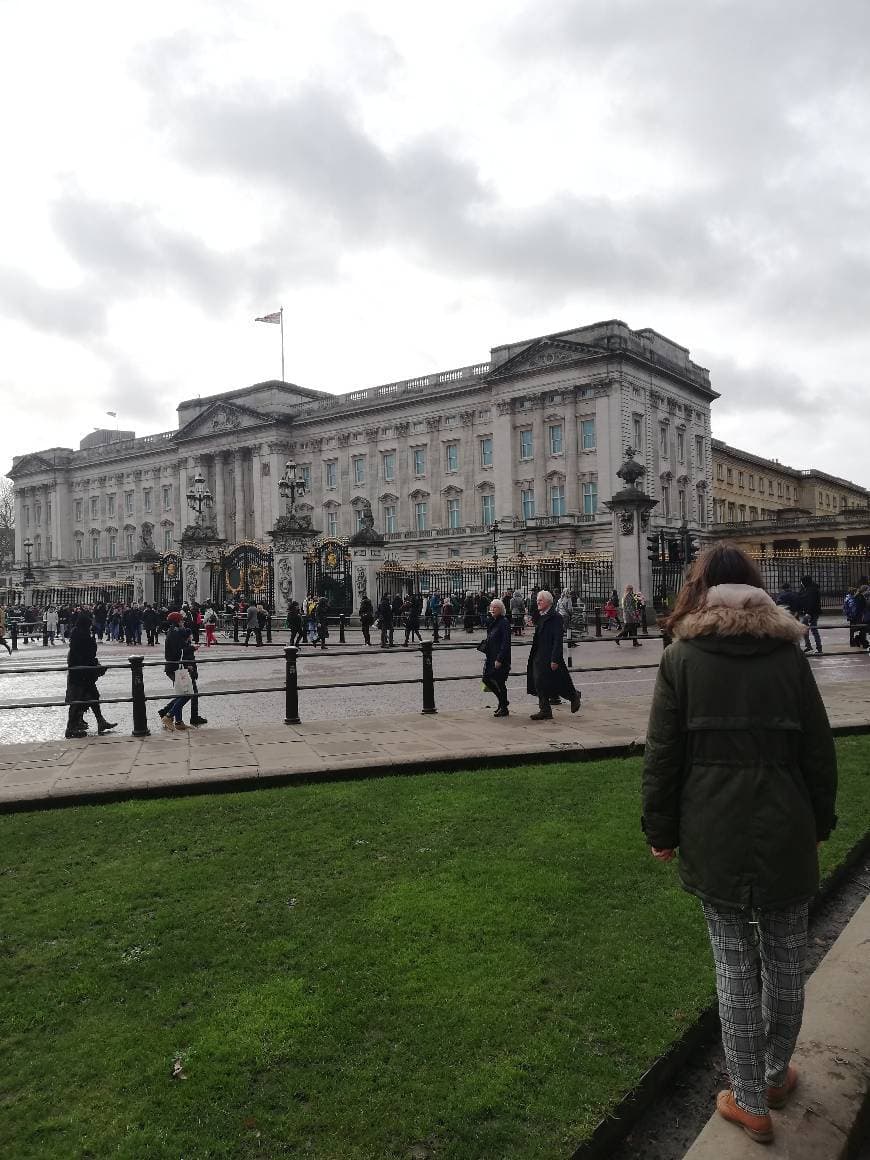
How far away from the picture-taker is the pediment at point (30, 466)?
287 feet

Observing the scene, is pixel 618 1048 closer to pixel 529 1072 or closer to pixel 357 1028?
pixel 529 1072

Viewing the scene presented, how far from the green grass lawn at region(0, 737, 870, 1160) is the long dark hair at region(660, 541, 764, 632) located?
1669 mm

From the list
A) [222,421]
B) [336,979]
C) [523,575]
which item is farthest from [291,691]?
[222,421]

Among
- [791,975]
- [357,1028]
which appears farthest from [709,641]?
[357,1028]

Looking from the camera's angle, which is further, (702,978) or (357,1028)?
(702,978)

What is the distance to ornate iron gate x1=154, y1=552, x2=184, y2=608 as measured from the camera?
44125mm

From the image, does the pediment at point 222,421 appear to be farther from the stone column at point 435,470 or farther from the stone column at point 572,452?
the stone column at point 572,452

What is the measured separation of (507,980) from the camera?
3.61 m

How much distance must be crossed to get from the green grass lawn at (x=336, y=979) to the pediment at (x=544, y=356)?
162 feet

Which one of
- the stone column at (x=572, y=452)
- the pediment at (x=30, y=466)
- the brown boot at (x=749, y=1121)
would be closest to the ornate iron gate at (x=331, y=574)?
the stone column at (x=572, y=452)

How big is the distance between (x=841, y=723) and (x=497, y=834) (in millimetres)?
5392

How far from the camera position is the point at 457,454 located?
60812 mm

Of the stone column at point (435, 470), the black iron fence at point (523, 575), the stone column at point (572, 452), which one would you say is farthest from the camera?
the stone column at point (435, 470)

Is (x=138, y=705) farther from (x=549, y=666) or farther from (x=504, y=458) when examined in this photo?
(x=504, y=458)
